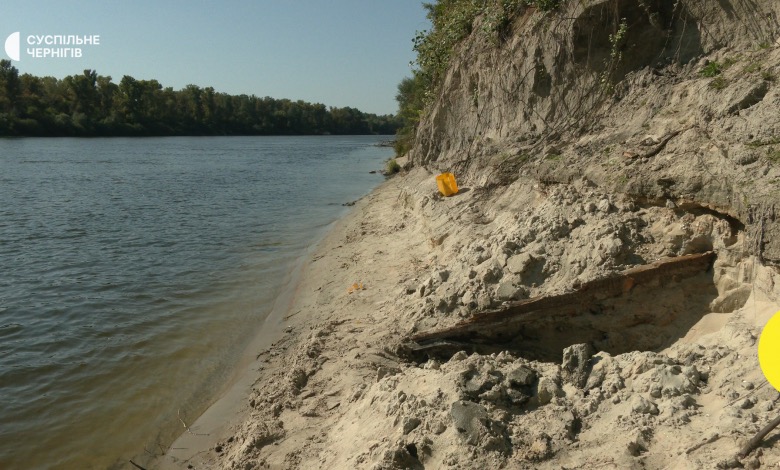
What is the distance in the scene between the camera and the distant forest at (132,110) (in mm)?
70000

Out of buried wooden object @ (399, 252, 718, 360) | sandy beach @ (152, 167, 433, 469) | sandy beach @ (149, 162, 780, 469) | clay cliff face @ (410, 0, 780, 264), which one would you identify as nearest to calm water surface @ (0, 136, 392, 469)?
sandy beach @ (152, 167, 433, 469)

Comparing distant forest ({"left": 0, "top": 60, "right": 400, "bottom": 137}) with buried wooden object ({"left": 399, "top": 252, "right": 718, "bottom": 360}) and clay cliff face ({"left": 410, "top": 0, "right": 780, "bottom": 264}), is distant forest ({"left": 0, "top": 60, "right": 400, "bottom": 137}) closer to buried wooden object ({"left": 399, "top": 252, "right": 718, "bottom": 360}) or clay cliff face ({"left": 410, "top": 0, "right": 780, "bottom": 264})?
clay cliff face ({"left": 410, "top": 0, "right": 780, "bottom": 264})

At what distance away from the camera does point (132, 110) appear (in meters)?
83.0

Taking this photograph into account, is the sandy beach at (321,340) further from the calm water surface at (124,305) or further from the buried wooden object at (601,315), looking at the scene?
the buried wooden object at (601,315)

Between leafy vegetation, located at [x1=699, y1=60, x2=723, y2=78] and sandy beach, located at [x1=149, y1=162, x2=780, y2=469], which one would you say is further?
leafy vegetation, located at [x1=699, y1=60, x2=723, y2=78]

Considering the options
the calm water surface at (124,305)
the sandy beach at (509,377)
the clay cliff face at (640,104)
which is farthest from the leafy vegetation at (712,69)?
the calm water surface at (124,305)

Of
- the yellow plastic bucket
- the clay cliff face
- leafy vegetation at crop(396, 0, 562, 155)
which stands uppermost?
leafy vegetation at crop(396, 0, 562, 155)

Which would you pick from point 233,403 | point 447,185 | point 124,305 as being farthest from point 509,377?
point 124,305

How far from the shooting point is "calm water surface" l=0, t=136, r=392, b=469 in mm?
6168

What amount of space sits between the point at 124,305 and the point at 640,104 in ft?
29.0

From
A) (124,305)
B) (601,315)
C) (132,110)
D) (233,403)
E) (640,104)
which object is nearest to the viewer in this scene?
(601,315)

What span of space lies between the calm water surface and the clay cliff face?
5225mm

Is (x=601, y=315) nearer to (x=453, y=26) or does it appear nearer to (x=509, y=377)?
(x=509, y=377)

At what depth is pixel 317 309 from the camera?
28.8ft
